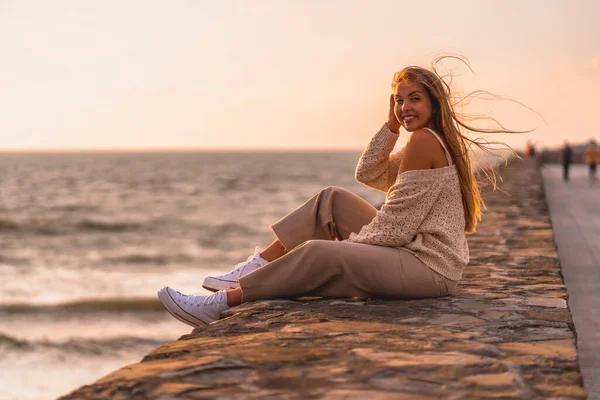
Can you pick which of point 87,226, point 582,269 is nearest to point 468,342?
point 582,269

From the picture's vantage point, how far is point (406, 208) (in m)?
4.13

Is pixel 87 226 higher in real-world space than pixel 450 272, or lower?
lower

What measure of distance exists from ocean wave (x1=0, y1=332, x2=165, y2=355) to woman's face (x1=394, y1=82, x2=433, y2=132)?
704cm

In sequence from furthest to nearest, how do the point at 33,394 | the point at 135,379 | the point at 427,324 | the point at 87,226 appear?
the point at 87,226 → the point at 33,394 → the point at 427,324 → the point at 135,379

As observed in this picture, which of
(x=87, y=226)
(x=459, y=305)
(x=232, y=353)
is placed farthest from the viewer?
(x=87, y=226)

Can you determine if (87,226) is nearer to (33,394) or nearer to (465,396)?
(33,394)

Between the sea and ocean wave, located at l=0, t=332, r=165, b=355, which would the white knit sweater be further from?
ocean wave, located at l=0, t=332, r=165, b=355

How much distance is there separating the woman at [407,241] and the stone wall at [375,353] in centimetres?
12

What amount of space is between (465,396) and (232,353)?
40.7 inches

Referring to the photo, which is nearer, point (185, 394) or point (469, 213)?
point (185, 394)

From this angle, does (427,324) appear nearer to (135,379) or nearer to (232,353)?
(232,353)

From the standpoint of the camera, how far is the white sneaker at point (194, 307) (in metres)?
4.20

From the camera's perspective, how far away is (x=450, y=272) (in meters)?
4.28

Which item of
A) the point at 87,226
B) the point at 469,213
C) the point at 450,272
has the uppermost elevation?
the point at 469,213
